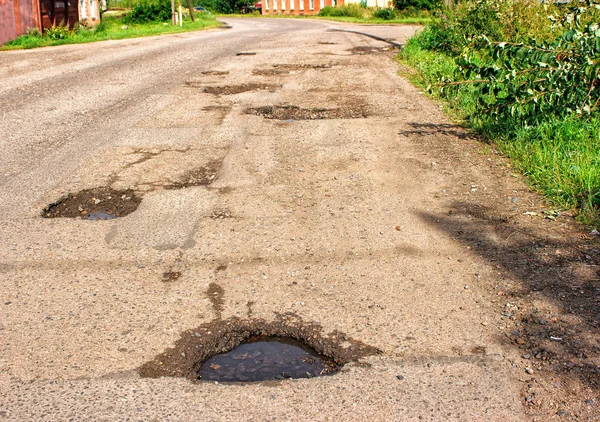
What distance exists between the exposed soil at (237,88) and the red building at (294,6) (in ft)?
201

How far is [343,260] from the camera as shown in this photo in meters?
4.38

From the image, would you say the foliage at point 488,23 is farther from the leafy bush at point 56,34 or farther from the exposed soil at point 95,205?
the leafy bush at point 56,34

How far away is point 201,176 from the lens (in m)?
6.23

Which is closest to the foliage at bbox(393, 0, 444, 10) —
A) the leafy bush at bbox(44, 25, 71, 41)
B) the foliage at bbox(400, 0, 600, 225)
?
the leafy bush at bbox(44, 25, 71, 41)

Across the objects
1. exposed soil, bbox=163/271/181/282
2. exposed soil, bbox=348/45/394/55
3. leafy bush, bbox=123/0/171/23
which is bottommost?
exposed soil, bbox=163/271/181/282

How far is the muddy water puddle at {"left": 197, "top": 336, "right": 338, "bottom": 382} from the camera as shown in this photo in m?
3.17

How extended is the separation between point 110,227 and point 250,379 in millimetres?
2264

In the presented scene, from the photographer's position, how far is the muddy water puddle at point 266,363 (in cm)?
317

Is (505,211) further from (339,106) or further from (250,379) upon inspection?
(339,106)

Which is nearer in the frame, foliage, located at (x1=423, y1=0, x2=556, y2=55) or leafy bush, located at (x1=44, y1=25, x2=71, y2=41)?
foliage, located at (x1=423, y1=0, x2=556, y2=55)

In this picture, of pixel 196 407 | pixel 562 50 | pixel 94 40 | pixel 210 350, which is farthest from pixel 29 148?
pixel 94 40

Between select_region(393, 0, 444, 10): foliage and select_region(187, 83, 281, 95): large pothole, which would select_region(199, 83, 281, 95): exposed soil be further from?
select_region(393, 0, 444, 10): foliage

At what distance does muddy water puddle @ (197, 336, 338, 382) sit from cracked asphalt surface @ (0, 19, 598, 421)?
0.13 m

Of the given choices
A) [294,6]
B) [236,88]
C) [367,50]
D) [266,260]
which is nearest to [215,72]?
[236,88]
